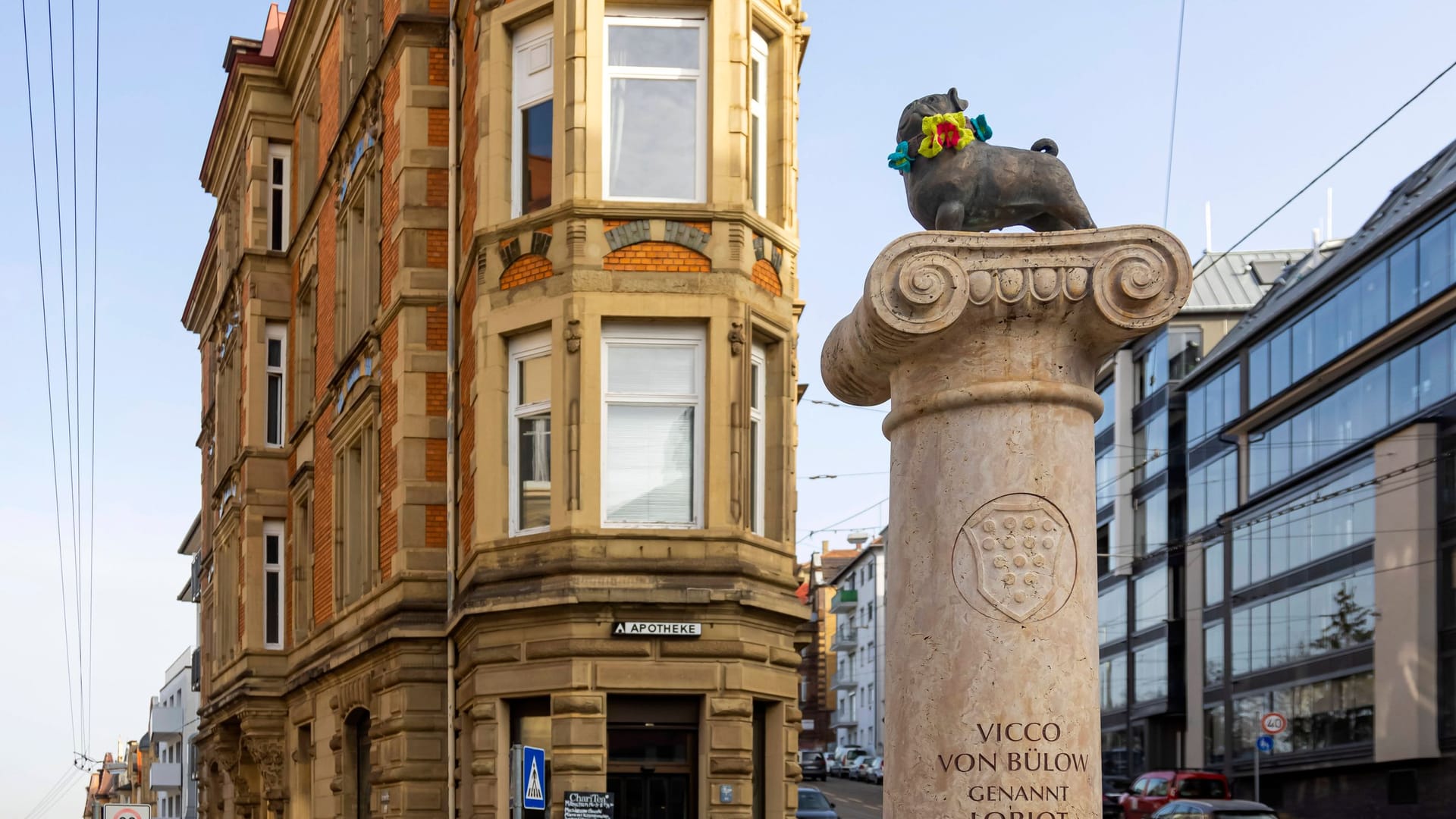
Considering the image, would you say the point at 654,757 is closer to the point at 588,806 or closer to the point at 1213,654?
the point at 588,806

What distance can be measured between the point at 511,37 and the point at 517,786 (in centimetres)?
1000

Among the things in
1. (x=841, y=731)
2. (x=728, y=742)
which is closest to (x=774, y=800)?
(x=728, y=742)

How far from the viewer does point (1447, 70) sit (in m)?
15.4

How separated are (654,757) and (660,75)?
7.22m

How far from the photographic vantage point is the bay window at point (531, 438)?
2091 centimetres

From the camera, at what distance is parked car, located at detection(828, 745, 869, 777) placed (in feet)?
255

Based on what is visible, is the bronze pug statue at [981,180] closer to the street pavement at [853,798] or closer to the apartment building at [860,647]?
the street pavement at [853,798]

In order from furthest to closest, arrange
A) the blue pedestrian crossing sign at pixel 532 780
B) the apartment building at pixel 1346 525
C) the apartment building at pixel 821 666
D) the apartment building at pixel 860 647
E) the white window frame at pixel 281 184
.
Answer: the apartment building at pixel 821 666
the apartment building at pixel 860 647
the apartment building at pixel 1346 525
the white window frame at pixel 281 184
the blue pedestrian crossing sign at pixel 532 780

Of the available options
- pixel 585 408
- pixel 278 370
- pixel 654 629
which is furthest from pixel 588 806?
pixel 278 370

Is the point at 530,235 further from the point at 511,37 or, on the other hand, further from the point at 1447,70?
the point at 1447,70

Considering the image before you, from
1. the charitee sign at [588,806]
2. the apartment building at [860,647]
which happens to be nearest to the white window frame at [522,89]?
the charitee sign at [588,806]

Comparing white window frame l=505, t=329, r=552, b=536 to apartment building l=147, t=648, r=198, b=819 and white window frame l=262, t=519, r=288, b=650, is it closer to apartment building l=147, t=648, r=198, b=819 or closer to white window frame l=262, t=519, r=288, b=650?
white window frame l=262, t=519, r=288, b=650

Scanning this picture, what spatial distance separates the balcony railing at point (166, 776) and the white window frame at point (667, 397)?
3686 centimetres

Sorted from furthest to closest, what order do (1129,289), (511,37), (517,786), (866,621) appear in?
(866,621), (511,37), (517,786), (1129,289)
